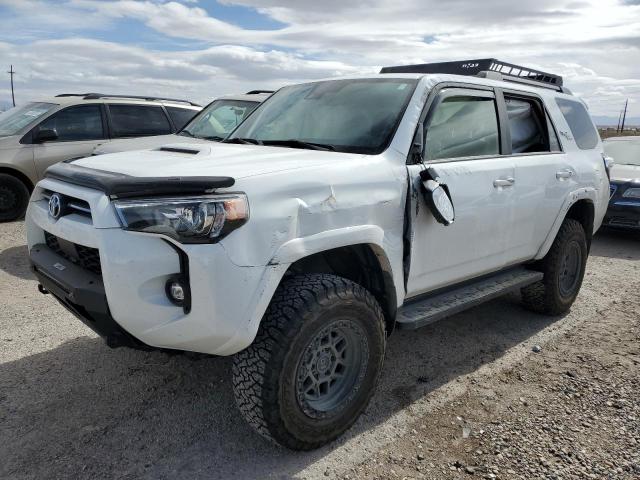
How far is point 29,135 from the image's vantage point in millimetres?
7766

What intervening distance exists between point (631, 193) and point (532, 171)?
17.2 ft

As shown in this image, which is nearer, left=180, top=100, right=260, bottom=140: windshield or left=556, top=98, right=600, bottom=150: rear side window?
left=556, top=98, right=600, bottom=150: rear side window

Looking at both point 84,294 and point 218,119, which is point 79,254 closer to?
point 84,294

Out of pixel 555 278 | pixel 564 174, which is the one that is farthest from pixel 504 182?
pixel 555 278

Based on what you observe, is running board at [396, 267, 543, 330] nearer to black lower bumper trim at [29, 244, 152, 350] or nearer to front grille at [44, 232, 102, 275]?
black lower bumper trim at [29, 244, 152, 350]

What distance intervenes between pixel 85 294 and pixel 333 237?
1.17 meters

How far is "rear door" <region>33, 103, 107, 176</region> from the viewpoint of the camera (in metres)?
7.80

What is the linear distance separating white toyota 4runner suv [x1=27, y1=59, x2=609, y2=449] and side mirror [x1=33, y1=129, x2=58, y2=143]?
4.75 metres

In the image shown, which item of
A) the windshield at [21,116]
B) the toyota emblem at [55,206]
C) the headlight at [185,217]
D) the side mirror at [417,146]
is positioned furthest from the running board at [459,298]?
the windshield at [21,116]

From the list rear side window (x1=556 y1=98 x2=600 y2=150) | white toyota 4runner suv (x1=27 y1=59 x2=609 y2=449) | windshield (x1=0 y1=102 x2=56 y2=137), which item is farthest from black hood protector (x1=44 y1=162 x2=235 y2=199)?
windshield (x1=0 y1=102 x2=56 y2=137)

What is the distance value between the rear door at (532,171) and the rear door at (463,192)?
13 centimetres

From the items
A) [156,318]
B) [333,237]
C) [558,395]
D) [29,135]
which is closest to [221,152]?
[333,237]

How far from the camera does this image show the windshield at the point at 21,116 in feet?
25.9

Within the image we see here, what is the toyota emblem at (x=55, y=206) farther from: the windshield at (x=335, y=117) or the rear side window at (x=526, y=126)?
the rear side window at (x=526, y=126)
